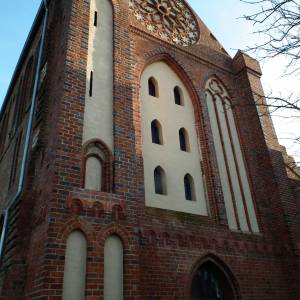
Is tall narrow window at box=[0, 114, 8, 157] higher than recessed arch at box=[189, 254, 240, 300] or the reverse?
higher

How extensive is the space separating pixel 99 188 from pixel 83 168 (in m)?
0.50

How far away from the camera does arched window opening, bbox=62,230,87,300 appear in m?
5.28

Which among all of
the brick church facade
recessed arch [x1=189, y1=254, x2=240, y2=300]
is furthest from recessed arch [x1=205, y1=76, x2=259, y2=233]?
recessed arch [x1=189, y1=254, x2=240, y2=300]

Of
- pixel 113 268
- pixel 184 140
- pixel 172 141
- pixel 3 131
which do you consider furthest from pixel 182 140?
pixel 3 131

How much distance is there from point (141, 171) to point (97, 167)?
136 centimetres

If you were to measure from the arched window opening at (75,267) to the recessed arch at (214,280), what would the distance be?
3.14 metres

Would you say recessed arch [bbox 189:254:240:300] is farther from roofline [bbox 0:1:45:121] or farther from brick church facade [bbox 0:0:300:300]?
roofline [bbox 0:1:45:121]

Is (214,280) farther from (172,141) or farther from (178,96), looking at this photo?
(178,96)

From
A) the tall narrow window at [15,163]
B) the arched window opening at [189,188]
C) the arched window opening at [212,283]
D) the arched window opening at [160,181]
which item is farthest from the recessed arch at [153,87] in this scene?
the arched window opening at [212,283]

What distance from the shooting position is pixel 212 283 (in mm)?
8031

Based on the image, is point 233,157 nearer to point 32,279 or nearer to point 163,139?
point 163,139

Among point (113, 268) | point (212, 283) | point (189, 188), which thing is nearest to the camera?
point (113, 268)

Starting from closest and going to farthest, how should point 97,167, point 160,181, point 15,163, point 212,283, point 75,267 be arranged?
point 75,267, point 97,167, point 212,283, point 160,181, point 15,163

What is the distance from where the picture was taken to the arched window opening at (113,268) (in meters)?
5.65
